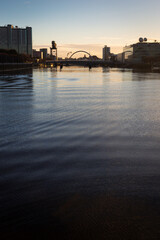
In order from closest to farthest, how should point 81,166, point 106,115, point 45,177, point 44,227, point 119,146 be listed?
→ point 44,227, point 45,177, point 81,166, point 119,146, point 106,115

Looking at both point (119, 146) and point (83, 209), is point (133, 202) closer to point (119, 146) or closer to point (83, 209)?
point (83, 209)

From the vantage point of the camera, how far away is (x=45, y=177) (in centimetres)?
751

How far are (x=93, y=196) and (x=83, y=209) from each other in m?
0.62

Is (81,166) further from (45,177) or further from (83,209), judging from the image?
(83,209)

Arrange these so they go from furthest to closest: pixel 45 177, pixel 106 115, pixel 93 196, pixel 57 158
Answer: pixel 106 115 < pixel 57 158 < pixel 45 177 < pixel 93 196

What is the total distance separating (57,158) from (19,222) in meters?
3.74

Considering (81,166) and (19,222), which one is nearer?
(19,222)

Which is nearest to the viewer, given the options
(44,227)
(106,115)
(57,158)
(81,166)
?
(44,227)

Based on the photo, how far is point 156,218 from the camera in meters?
5.57

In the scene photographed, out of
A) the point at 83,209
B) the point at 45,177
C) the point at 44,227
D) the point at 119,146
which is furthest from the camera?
the point at 119,146

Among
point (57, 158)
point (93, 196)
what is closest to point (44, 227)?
point (93, 196)

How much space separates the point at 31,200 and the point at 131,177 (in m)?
2.76

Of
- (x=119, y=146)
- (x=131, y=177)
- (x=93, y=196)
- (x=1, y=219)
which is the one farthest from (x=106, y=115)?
(x=1, y=219)

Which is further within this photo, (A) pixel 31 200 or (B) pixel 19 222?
(A) pixel 31 200
